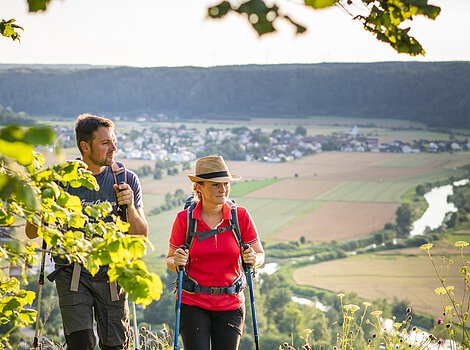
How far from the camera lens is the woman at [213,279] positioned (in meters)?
4.05

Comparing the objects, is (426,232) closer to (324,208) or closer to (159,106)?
(324,208)

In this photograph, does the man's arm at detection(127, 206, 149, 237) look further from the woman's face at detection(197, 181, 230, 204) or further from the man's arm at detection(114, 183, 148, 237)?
the woman's face at detection(197, 181, 230, 204)

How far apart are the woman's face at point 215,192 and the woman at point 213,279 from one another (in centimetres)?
8

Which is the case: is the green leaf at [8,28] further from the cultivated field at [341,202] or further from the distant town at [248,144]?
the distant town at [248,144]

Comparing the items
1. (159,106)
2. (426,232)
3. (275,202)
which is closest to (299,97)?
(159,106)

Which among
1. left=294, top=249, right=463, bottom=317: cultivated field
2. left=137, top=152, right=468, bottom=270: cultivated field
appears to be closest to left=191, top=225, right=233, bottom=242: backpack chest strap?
left=294, top=249, right=463, bottom=317: cultivated field

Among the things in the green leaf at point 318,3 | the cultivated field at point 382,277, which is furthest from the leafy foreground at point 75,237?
the cultivated field at point 382,277

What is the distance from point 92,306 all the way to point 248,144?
87075mm

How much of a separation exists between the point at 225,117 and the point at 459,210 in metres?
46.5

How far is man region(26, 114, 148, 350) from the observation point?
163 inches

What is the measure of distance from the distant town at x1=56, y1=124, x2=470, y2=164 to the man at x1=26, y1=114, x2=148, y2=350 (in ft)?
257

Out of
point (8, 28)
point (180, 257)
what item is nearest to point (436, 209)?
point (180, 257)

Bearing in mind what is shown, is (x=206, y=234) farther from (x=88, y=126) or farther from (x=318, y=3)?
(x=318, y=3)

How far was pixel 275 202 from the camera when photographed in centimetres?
6575
